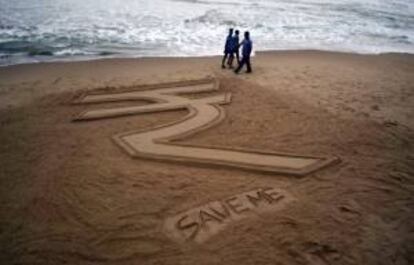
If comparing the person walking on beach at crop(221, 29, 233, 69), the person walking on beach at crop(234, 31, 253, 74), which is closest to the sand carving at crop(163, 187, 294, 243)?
the person walking on beach at crop(234, 31, 253, 74)

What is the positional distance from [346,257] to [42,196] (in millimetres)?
4309

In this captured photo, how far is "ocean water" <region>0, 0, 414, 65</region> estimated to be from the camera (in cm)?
1795

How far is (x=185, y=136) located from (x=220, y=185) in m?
1.98

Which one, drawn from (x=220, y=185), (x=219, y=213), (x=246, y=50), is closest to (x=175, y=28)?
(x=246, y=50)

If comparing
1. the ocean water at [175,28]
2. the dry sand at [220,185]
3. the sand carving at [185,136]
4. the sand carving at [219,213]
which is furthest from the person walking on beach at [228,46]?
the sand carving at [219,213]

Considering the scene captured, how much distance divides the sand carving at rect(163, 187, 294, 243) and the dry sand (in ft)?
0.28

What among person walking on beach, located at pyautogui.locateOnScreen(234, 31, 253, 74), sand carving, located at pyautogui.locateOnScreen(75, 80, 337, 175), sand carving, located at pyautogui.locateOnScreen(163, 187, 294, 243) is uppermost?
person walking on beach, located at pyautogui.locateOnScreen(234, 31, 253, 74)

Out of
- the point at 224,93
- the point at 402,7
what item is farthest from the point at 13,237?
the point at 402,7

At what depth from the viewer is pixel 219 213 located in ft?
18.7

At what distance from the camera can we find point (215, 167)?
272 inches

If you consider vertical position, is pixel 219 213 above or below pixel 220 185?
below

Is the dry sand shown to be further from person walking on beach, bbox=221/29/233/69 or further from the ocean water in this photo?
the ocean water

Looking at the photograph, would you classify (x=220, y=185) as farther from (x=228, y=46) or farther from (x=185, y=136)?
(x=228, y=46)

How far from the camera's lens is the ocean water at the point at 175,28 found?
17953 mm
